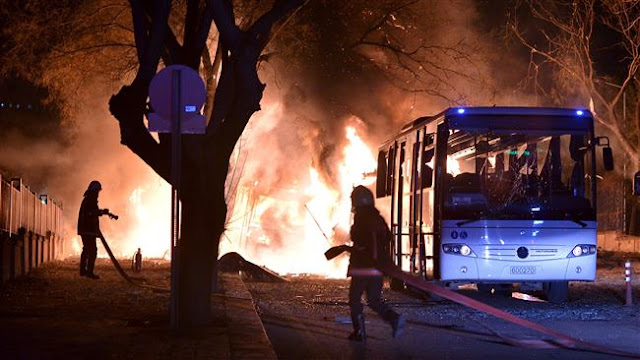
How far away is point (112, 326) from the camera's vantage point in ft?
35.2

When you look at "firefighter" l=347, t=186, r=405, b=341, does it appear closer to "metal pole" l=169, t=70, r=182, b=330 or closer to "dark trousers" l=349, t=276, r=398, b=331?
"dark trousers" l=349, t=276, r=398, b=331

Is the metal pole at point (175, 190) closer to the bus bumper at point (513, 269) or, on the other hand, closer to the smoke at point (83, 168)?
the bus bumper at point (513, 269)

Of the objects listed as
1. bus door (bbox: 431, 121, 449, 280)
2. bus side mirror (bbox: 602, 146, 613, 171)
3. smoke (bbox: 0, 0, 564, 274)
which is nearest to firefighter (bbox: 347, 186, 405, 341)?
bus door (bbox: 431, 121, 449, 280)

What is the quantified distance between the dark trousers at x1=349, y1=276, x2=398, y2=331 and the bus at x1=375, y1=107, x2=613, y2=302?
4340 millimetres

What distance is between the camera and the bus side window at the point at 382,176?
68.2 ft

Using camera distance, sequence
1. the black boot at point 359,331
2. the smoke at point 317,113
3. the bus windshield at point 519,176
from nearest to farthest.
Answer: the black boot at point 359,331 < the bus windshield at point 519,176 < the smoke at point 317,113

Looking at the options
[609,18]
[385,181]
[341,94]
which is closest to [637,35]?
[609,18]

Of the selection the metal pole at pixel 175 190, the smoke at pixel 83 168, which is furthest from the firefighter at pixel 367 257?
the smoke at pixel 83 168

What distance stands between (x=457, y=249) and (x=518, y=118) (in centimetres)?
242

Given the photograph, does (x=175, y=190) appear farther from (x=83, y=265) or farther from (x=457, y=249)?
(x=83, y=265)

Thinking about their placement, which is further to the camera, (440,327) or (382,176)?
(382,176)

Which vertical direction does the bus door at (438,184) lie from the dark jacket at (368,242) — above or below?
above

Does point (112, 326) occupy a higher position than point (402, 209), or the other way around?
→ point (402, 209)

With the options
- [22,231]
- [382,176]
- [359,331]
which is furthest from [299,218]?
[359,331]
